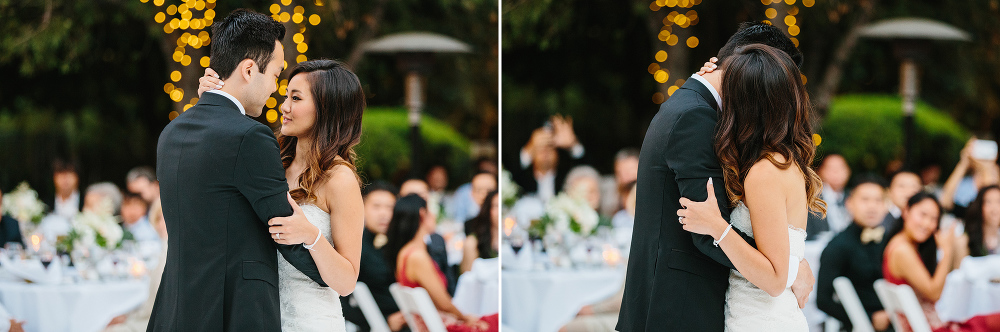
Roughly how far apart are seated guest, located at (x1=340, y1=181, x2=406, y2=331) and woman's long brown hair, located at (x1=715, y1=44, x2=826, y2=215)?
3142 mm

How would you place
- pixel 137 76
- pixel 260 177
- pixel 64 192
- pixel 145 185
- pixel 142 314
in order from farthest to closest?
pixel 137 76
pixel 64 192
pixel 145 185
pixel 142 314
pixel 260 177

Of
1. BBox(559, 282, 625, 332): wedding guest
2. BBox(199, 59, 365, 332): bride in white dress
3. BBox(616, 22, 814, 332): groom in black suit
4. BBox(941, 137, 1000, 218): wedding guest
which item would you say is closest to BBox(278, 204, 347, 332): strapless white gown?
BBox(199, 59, 365, 332): bride in white dress

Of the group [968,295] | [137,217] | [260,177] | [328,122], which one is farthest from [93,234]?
[968,295]

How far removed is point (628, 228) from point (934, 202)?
179 centimetres

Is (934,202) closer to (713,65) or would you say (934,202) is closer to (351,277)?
(713,65)

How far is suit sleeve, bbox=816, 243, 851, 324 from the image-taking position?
415cm

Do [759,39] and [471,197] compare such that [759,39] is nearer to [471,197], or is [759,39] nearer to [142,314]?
[142,314]

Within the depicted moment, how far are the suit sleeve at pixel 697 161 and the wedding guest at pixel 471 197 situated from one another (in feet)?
12.6

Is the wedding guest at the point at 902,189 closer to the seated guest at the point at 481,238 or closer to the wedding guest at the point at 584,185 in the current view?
the wedding guest at the point at 584,185

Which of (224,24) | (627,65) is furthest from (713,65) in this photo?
(627,65)

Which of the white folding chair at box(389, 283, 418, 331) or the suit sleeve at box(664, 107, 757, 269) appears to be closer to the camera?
the suit sleeve at box(664, 107, 757, 269)

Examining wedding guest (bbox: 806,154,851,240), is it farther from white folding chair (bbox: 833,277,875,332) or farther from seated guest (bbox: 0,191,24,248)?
seated guest (bbox: 0,191,24,248)

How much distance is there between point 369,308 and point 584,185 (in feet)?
6.22

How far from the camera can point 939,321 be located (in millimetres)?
4176
